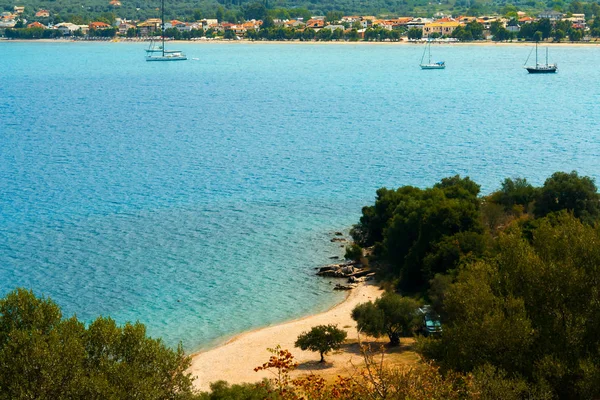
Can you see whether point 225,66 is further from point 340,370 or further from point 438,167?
point 340,370

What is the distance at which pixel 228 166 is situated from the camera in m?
65.8

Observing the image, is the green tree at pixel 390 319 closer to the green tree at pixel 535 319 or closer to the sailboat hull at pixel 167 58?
the green tree at pixel 535 319

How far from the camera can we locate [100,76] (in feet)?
479

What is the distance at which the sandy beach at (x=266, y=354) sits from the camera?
Result: 28.2 metres

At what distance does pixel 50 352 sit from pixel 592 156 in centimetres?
5903

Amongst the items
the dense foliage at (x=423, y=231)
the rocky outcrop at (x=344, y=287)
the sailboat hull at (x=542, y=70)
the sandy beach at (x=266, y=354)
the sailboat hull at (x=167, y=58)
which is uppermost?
the sailboat hull at (x=167, y=58)

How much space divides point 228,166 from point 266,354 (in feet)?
120

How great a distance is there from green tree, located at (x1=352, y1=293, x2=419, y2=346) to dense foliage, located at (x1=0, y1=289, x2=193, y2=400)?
10600 millimetres

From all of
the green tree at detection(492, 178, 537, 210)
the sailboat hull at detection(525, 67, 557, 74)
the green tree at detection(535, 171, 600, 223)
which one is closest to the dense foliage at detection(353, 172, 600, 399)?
the green tree at detection(535, 171, 600, 223)

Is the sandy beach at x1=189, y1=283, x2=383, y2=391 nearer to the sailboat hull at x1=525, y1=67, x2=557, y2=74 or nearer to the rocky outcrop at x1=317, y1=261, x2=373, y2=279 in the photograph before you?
the rocky outcrop at x1=317, y1=261, x2=373, y2=279

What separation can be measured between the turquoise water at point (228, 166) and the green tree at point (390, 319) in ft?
19.1

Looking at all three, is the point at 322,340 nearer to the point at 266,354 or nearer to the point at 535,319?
the point at 266,354

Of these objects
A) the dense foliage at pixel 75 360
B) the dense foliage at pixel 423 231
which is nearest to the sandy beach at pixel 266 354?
the dense foliage at pixel 423 231

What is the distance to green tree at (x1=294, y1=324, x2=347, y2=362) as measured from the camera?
29109mm
